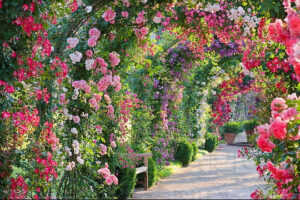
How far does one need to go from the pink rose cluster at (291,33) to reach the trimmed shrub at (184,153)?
7083mm

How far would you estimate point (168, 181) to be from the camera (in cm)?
730

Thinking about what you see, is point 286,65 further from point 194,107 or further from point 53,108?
point 194,107

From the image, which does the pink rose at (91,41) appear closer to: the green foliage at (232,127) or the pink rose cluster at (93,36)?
the pink rose cluster at (93,36)

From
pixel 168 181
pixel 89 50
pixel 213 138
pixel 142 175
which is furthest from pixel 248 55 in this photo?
pixel 213 138

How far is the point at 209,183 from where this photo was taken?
23.0 ft

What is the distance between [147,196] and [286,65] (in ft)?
10.0

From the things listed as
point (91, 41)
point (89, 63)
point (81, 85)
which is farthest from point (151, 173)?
point (91, 41)

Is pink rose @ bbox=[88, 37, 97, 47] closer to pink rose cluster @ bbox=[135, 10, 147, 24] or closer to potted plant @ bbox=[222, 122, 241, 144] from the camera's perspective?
pink rose cluster @ bbox=[135, 10, 147, 24]

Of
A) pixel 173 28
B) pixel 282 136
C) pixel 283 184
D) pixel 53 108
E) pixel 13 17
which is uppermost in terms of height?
pixel 173 28

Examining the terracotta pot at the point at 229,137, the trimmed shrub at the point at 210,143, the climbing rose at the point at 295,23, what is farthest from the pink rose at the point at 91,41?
the terracotta pot at the point at 229,137

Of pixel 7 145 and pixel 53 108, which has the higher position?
pixel 53 108

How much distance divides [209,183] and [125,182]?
6.36 ft

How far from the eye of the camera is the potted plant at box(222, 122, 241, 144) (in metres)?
15.1

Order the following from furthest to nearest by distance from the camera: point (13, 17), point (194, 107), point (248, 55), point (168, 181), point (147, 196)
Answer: point (194, 107), point (168, 181), point (147, 196), point (248, 55), point (13, 17)
